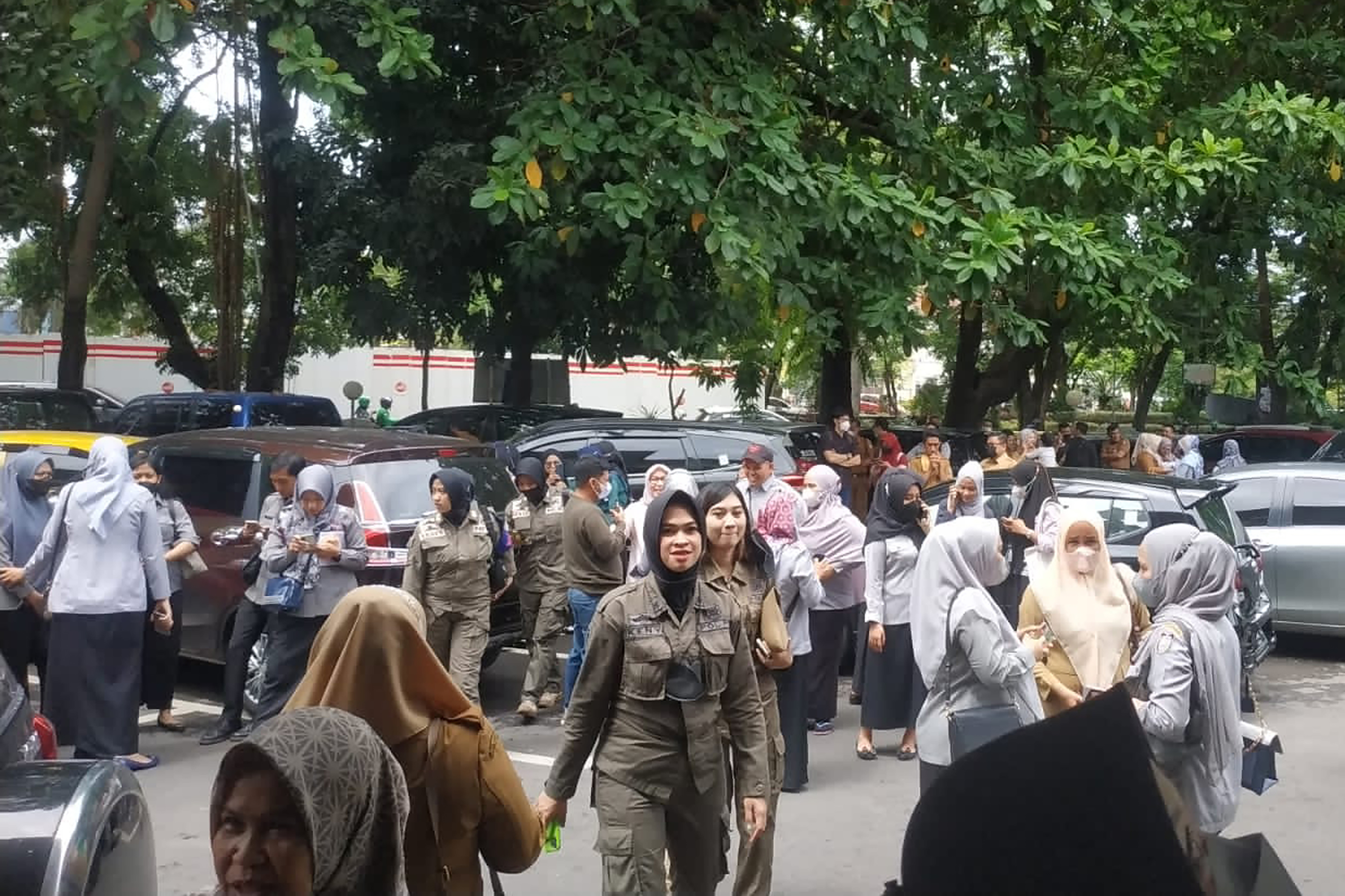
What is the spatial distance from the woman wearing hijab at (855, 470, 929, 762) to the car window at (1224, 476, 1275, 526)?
4.78m

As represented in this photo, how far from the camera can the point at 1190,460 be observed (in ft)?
59.6

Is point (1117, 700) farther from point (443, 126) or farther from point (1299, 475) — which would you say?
point (443, 126)

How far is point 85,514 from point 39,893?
4341 millimetres

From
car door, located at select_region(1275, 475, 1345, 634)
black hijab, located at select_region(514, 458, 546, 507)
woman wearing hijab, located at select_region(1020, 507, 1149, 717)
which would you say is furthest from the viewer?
car door, located at select_region(1275, 475, 1345, 634)

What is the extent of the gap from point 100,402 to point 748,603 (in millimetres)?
22739

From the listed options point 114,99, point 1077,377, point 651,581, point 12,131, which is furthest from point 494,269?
point 1077,377

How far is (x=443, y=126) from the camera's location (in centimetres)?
1720

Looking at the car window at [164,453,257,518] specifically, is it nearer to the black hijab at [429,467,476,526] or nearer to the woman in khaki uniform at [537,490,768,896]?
the black hijab at [429,467,476,526]

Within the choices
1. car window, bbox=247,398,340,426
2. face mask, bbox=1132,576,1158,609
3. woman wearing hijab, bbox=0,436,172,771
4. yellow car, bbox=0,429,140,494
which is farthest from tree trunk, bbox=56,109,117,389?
face mask, bbox=1132,576,1158,609

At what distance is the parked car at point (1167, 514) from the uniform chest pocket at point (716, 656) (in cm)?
576

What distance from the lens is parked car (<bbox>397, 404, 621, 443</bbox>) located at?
659 inches

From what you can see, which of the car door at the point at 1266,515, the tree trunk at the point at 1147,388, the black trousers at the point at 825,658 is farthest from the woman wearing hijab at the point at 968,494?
the tree trunk at the point at 1147,388

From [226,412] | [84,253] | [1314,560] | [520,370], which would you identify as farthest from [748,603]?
[84,253]

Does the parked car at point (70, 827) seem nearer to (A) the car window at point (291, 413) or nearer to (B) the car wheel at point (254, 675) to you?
(B) the car wheel at point (254, 675)
